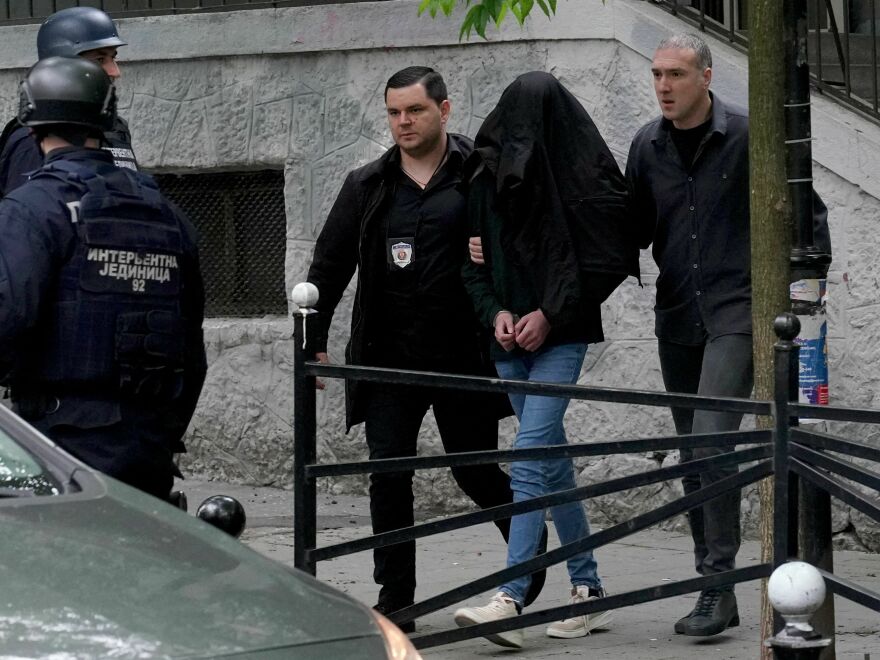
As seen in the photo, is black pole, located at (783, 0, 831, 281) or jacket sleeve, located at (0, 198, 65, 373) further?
black pole, located at (783, 0, 831, 281)

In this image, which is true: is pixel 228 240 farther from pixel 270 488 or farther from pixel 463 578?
pixel 463 578

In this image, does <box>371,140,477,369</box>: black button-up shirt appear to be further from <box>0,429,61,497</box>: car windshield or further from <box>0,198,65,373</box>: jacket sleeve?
<box>0,429,61,497</box>: car windshield

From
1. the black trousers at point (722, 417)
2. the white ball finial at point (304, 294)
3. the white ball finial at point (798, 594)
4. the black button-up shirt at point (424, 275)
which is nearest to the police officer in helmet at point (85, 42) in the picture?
the black button-up shirt at point (424, 275)

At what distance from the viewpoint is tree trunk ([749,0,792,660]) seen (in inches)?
187

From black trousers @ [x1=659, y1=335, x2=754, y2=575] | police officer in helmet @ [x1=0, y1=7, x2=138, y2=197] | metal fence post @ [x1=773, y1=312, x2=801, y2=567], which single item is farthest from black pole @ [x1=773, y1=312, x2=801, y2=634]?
police officer in helmet @ [x1=0, y1=7, x2=138, y2=197]

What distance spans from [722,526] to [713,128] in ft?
4.51

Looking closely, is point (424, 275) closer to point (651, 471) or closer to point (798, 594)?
point (651, 471)

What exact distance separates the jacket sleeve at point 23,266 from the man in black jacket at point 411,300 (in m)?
1.78

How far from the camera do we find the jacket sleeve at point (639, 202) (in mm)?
6172

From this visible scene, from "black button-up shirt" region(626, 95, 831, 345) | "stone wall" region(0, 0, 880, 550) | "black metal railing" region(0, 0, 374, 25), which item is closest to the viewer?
"black button-up shirt" region(626, 95, 831, 345)

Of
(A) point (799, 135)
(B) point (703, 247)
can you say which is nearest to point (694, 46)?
(B) point (703, 247)

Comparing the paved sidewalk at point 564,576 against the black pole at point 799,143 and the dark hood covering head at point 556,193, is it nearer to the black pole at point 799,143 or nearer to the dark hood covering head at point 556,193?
the dark hood covering head at point 556,193

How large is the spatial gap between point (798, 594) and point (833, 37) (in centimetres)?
501

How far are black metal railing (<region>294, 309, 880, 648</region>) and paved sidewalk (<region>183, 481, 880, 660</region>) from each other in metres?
0.73
